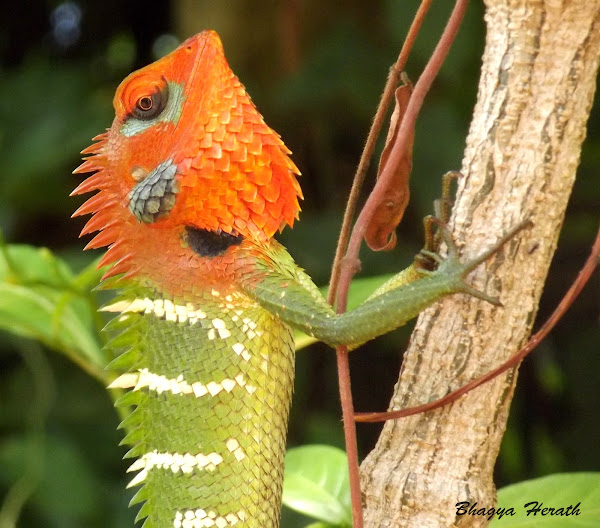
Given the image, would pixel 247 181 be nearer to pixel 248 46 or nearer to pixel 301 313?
pixel 301 313

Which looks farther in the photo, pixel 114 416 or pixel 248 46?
pixel 248 46

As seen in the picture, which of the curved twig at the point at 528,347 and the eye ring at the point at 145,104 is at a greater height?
the eye ring at the point at 145,104

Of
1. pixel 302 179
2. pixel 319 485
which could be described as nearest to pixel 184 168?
pixel 319 485

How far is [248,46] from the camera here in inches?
126

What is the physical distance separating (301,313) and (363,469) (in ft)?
0.77

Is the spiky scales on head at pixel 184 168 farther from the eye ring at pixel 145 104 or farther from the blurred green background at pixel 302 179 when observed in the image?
the blurred green background at pixel 302 179

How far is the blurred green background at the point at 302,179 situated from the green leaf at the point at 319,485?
96cm

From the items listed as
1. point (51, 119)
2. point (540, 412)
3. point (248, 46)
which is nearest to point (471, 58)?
point (248, 46)

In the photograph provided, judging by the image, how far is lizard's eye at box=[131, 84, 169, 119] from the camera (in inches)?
50.5

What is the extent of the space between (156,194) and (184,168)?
0.19ft

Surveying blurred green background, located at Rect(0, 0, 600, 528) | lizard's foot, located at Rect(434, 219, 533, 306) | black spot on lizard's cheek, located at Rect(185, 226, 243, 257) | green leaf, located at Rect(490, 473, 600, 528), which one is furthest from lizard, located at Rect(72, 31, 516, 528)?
blurred green background, located at Rect(0, 0, 600, 528)

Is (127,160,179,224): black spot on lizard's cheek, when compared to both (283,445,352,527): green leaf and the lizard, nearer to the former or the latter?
the lizard

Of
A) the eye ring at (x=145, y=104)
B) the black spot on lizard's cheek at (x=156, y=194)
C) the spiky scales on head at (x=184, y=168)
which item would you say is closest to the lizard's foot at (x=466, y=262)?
the spiky scales on head at (x=184, y=168)

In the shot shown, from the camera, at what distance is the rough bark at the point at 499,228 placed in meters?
0.98
